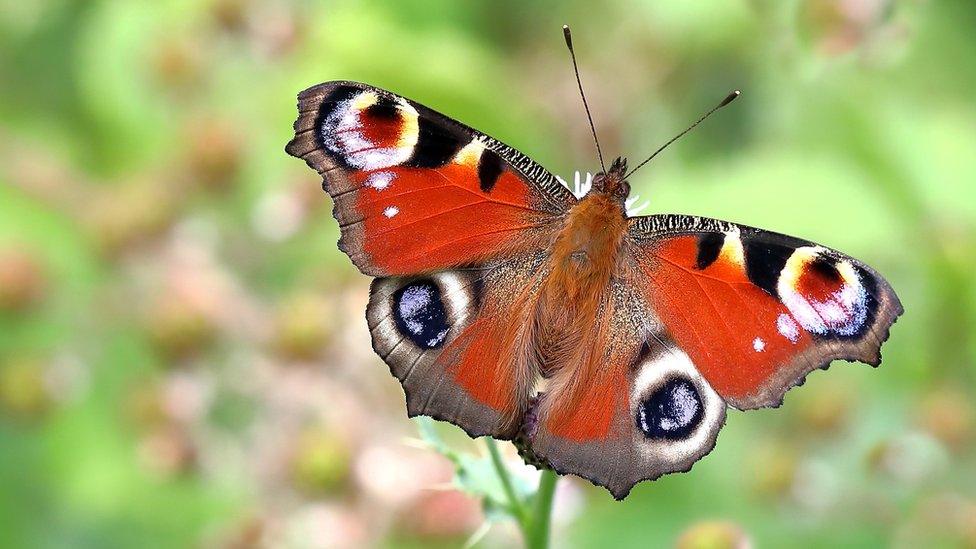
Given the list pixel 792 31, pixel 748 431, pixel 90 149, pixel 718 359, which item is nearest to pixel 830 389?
pixel 748 431

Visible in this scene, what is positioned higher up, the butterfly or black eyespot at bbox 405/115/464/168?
black eyespot at bbox 405/115/464/168

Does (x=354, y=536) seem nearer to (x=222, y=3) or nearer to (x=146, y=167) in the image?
(x=146, y=167)

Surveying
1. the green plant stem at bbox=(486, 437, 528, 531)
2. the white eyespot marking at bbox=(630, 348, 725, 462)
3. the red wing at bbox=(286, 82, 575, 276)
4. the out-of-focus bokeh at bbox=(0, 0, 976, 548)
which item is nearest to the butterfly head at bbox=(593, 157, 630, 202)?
the red wing at bbox=(286, 82, 575, 276)

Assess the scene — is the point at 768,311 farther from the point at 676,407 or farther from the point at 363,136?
the point at 363,136

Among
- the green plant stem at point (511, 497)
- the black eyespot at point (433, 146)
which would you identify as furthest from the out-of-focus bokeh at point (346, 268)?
the black eyespot at point (433, 146)

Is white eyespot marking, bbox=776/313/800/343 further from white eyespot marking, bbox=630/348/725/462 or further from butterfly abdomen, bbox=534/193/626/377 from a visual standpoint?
butterfly abdomen, bbox=534/193/626/377

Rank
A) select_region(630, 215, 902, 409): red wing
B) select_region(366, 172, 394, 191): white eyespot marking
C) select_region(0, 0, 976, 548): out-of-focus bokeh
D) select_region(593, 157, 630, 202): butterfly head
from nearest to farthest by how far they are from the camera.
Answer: select_region(630, 215, 902, 409): red wing
select_region(366, 172, 394, 191): white eyespot marking
select_region(593, 157, 630, 202): butterfly head
select_region(0, 0, 976, 548): out-of-focus bokeh

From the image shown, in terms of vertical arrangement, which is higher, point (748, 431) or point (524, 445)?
point (524, 445)
